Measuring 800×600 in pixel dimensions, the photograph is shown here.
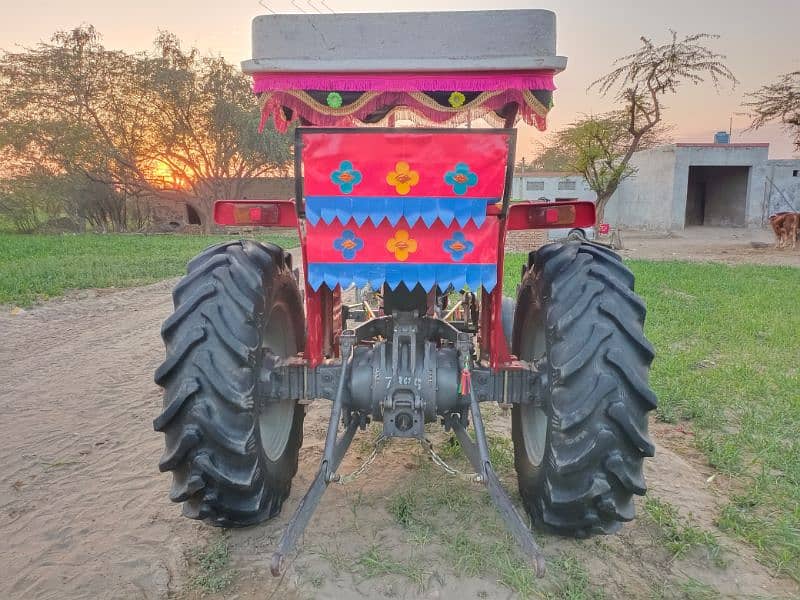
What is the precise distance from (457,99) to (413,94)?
20 cm

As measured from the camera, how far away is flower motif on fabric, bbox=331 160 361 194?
2.56m

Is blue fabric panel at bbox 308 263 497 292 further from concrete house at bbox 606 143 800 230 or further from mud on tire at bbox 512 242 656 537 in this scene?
concrete house at bbox 606 143 800 230

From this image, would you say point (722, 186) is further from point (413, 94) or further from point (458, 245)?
point (413, 94)

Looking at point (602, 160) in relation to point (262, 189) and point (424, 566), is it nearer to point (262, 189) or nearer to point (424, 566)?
point (262, 189)

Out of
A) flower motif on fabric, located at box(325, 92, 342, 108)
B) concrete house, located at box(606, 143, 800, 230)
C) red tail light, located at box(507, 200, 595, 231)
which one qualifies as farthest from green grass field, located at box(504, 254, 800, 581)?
concrete house, located at box(606, 143, 800, 230)

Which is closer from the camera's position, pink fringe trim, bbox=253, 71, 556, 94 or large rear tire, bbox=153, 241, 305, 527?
pink fringe trim, bbox=253, 71, 556, 94

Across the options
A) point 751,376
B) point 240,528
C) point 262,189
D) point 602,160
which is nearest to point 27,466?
point 240,528

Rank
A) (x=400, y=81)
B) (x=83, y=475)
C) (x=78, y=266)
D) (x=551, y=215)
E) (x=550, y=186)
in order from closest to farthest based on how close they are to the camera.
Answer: (x=400, y=81), (x=551, y=215), (x=83, y=475), (x=78, y=266), (x=550, y=186)

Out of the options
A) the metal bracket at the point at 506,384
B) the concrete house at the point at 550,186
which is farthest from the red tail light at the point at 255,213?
the concrete house at the point at 550,186

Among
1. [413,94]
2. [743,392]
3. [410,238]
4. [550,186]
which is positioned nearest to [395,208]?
[410,238]

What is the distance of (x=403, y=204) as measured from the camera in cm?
258

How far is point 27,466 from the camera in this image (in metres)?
3.86

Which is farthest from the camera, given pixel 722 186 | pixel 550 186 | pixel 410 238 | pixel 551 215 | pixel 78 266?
pixel 550 186

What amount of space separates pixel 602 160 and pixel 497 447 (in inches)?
796
